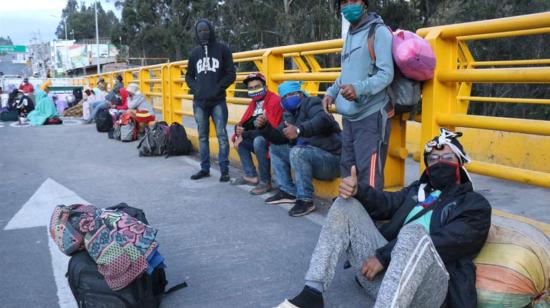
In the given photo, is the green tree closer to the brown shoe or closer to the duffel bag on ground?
the duffel bag on ground

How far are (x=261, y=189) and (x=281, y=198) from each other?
0.46m

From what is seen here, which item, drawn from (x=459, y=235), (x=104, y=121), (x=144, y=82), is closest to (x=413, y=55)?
(x=459, y=235)

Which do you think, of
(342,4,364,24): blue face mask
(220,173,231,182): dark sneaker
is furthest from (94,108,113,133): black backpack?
(342,4,364,24): blue face mask

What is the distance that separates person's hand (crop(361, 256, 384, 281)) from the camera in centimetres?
272

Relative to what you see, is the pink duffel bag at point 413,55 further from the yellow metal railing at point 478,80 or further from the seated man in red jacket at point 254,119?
the seated man in red jacket at point 254,119

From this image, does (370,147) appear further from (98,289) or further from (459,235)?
(98,289)

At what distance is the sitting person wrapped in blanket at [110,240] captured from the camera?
2.77 m

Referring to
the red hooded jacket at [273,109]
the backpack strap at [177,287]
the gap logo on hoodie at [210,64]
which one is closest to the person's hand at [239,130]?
the red hooded jacket at [273,109]

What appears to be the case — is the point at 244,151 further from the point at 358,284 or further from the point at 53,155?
the point at 53,155

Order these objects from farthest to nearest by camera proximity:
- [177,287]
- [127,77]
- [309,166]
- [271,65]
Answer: [127,77] < [271,65] < [309,166] < [177,287]

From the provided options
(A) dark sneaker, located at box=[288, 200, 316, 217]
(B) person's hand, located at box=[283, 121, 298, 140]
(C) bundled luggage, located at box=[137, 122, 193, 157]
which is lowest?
(A) dark sneaker, located at box=[288, 200, 316, 217]

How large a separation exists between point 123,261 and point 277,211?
2386mm

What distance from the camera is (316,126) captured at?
15.0 feet

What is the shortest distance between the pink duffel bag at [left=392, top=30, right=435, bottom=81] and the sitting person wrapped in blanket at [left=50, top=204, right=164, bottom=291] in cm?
200
